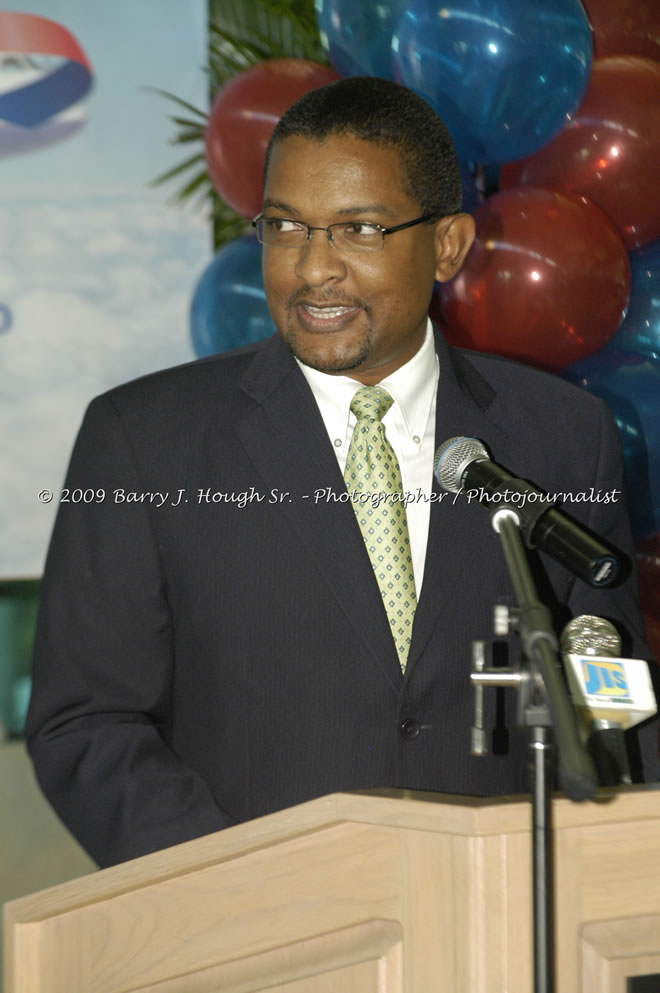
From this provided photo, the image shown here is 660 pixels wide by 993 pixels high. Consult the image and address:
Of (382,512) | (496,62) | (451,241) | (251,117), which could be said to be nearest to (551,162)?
(496,62)

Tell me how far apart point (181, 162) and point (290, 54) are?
0.63 m

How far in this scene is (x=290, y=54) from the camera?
3.62 meters

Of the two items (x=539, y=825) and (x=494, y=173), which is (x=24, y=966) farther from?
(x=494, y=173)

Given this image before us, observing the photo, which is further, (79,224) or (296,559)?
(79,224)

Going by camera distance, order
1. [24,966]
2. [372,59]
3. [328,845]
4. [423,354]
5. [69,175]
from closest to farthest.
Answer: [328,845] < [24,966] < [423,354] < [372,59] < [69,175]

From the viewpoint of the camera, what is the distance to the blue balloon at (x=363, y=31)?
2.67 m

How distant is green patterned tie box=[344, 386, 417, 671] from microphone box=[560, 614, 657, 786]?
50 cm

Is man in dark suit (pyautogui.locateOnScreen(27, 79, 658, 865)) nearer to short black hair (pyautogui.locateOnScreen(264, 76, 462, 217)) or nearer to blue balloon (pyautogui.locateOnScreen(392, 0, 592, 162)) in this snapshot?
short black hair (pyautogui.locateOnScreen(264, 76, 462, 217))

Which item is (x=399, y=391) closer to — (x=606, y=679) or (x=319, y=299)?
(x=319, y=299)

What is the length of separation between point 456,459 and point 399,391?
1.80 feet

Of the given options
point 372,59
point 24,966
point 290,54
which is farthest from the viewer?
point 290,54

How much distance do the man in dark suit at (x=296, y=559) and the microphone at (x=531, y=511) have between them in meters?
0.37

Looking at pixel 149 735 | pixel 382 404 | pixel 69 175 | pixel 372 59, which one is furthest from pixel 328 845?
pixel 69 175

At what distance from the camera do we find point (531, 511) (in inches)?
47.8
